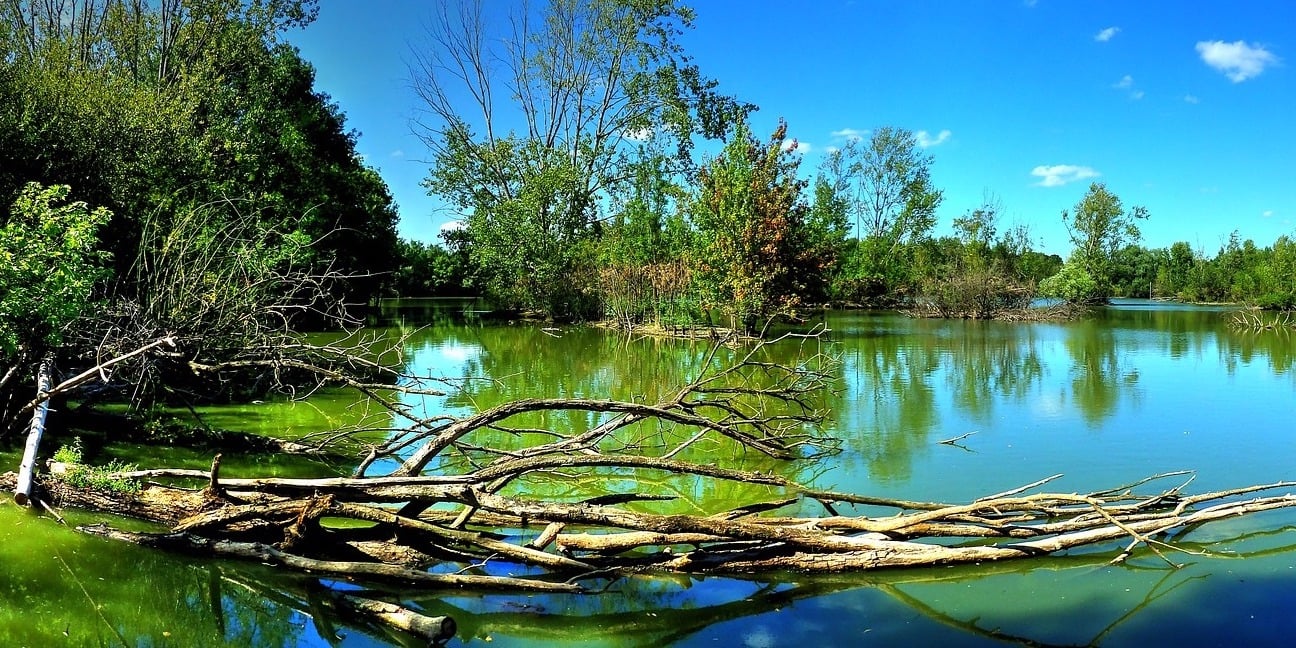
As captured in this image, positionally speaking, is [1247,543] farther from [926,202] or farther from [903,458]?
[926,202]

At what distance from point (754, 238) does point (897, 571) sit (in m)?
18.2

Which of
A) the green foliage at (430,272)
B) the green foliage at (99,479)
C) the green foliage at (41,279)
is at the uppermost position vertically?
the green foliage at (430,272)

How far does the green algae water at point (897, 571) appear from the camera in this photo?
13.6ft

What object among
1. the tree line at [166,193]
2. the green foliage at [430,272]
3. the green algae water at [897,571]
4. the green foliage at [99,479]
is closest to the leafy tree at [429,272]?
the green foliage at [430,272]

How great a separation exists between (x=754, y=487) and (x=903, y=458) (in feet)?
7.00

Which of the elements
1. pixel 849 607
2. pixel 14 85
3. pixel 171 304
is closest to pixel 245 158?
pixel 14 85

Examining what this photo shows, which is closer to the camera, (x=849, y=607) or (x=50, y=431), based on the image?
(x=849, y=607)

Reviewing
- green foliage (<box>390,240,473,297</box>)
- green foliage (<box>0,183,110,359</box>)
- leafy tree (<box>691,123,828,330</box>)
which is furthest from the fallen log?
green foliage (<box>390,240,473,297</box>)

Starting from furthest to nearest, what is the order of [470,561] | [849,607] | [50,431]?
[50,431], [470,561], [849,607]

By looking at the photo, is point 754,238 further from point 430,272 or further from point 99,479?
point 430,272

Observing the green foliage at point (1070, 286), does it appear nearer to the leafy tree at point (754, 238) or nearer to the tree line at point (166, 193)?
the leafy tree at point (754, 238)

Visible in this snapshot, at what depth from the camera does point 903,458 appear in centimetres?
834

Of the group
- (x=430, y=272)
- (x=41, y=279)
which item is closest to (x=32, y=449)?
(x=41, y=279)

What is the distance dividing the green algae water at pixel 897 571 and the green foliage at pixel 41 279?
117cm
